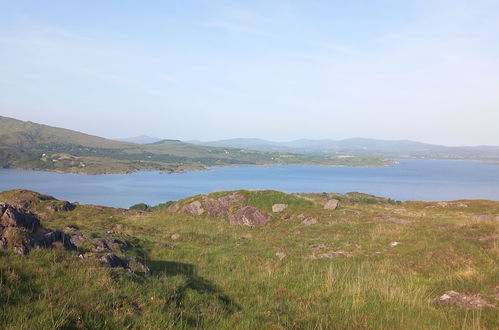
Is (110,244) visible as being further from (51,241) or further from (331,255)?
(331,255)

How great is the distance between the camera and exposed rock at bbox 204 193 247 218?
39344 millimetres

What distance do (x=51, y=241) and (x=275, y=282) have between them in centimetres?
920

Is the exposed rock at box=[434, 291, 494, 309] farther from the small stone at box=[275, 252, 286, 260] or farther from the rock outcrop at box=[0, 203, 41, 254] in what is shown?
the rock outcrop at box=[0, 203, 41, 254]

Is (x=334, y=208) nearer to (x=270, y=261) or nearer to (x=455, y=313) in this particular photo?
(x=270, y=261)

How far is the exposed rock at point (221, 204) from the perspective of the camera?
129 feet

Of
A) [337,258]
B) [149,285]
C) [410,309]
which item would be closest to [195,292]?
[149,285]

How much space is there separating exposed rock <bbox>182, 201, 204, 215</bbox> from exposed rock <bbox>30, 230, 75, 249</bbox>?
26.9m

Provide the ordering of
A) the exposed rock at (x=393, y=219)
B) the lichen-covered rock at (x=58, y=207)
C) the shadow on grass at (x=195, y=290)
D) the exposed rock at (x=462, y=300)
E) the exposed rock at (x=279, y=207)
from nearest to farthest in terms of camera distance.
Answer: the shadow on grass at (x=195, y=290), the exposed rock at (x=462, y=300), the exposed rock at (x=393, y=219), the exposed rock at (x=279, y=207), the lichen-covered rock at (x=58, y=207)

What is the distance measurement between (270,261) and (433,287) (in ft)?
26.5

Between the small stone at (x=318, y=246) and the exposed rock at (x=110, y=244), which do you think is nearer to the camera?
the exposed rock at (x=110, y=244)

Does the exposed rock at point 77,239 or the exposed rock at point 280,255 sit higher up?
the exposed rock at point 77,239

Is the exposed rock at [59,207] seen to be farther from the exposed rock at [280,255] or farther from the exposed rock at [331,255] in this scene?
the exposed rock at [331,255]

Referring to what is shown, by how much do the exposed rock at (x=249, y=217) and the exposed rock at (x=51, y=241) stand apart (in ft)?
75.6

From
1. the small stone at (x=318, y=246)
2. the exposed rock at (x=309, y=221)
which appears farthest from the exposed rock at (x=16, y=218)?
the exposed rock at (x=309, y=221)
